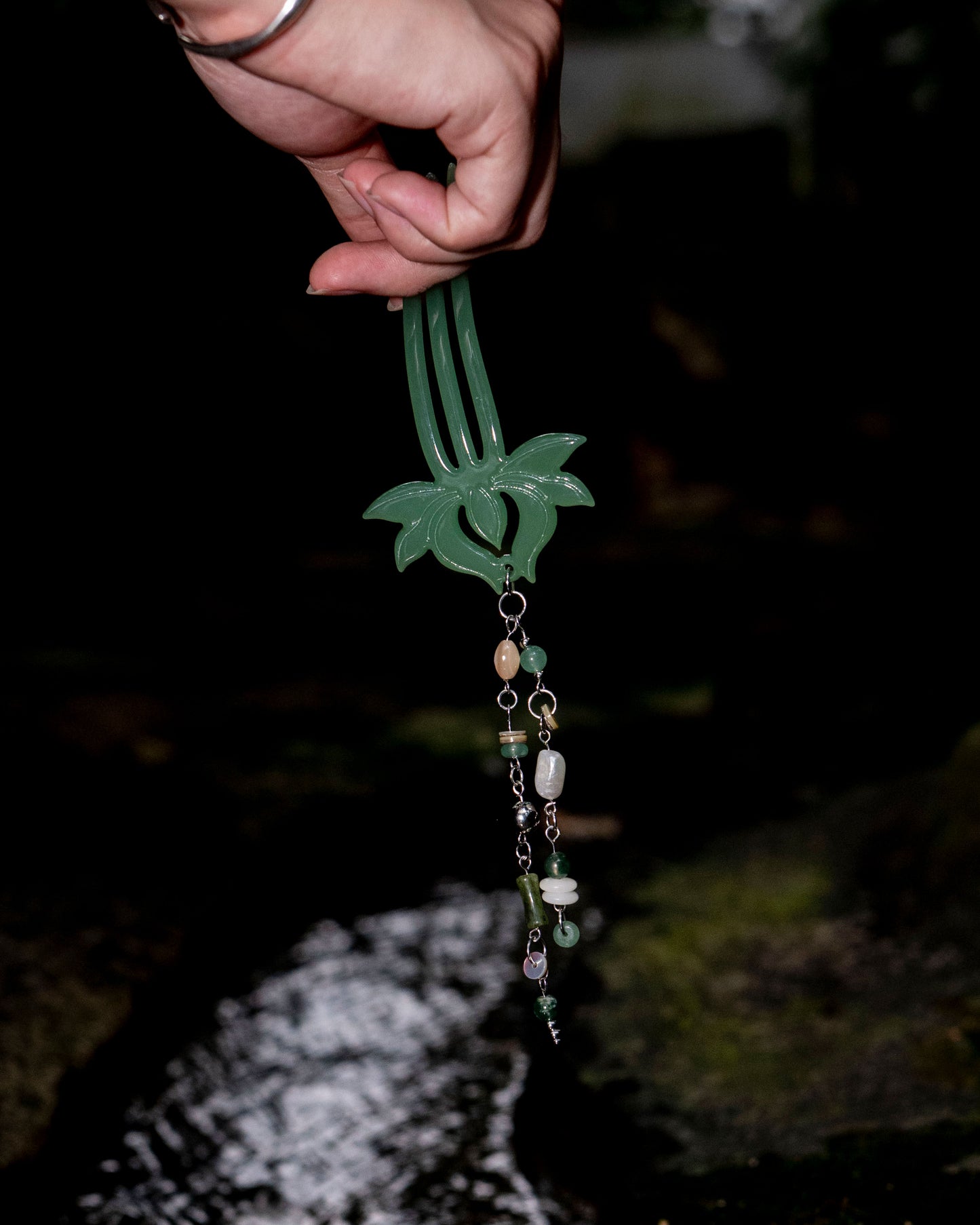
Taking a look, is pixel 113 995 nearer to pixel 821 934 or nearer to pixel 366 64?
pixel 821 934

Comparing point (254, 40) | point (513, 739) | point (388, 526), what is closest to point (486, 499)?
point (513, 739)

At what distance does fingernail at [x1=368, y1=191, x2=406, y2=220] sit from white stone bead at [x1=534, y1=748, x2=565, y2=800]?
701 millimetres

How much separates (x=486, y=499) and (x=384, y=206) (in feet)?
1.36

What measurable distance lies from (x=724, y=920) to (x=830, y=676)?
8.29 ft

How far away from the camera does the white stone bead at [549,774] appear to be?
148 cm

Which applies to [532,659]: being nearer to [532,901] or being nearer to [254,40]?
[532,901]

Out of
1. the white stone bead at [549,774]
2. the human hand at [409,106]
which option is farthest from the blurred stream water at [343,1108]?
the human hand at [409,106]

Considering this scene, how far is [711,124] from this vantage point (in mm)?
12203

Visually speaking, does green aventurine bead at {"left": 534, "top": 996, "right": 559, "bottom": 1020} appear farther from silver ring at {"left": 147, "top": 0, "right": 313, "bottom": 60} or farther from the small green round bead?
silver ring at {"left": 147, "top": 0, "right": 313, "bottom": 60}

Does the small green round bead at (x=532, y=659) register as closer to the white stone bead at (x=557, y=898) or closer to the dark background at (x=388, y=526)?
the white stone bead at (x=557, y=898)

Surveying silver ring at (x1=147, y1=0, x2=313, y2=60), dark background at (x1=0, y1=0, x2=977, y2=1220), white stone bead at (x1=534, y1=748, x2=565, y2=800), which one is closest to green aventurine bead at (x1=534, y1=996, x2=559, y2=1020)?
white stone bead at (x1=534, y1=748, x2=565, y2=800)

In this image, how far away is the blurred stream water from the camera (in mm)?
2234

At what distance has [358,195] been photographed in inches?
49.8

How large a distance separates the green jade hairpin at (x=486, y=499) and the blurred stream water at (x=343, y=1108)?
1006 mm
